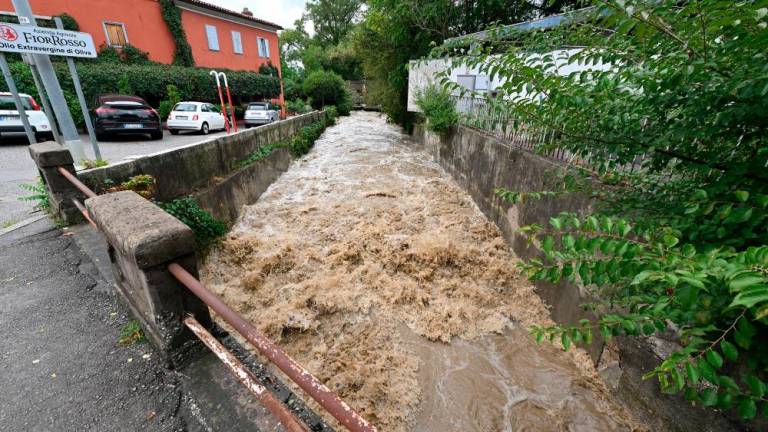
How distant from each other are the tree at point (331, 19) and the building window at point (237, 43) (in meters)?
28.0

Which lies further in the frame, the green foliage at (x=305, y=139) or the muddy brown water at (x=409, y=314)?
the green foliage at (x=305, y=139)

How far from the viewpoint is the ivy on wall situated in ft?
58.5

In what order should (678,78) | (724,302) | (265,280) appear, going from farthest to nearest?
1. (265,280)
2. (678,78)
3. (724,302)

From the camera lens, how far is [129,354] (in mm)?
2387

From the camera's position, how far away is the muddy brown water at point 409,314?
131 inches

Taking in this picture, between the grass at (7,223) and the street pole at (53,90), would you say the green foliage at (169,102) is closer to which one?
the street pole at (53,90)

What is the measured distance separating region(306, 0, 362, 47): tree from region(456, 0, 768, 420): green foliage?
51.6 meters

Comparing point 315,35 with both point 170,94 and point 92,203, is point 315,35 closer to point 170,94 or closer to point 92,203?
point 170,94

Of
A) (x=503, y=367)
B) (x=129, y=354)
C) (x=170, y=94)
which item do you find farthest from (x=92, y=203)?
(x=170, y=94)

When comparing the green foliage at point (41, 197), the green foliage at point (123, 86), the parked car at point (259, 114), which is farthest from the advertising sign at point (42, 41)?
the green foliage at point (123, 86)

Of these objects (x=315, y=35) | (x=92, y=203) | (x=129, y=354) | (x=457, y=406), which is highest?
(x=315, y=35)

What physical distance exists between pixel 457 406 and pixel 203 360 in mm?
2523

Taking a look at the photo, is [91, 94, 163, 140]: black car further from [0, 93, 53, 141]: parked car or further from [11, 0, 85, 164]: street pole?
[11, 0, 85, 164]: street pole

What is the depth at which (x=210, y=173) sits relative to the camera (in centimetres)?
628
